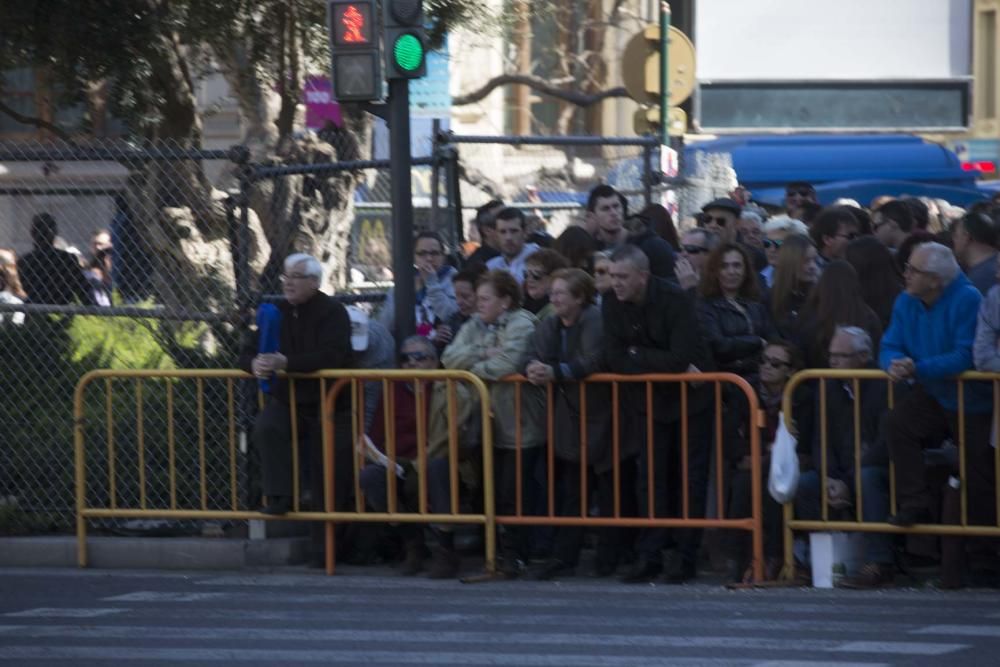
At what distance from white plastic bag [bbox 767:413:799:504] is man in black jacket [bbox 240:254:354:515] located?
2.43 meters

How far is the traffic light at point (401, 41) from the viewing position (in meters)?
11.1

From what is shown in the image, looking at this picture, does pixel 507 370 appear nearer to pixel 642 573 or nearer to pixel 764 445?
pixel 642 573

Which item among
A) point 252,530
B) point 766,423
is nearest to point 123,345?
point 252,530

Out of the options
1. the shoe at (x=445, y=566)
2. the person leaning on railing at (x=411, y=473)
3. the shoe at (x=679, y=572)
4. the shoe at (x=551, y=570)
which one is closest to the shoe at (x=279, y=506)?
the person leaning on railing at (x=411, y=473)

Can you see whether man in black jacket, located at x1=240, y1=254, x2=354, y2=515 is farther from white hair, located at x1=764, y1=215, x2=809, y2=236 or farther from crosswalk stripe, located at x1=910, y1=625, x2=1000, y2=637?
crosswalk stripe, located at x1=910, y1=625, x2=1000, y2=637

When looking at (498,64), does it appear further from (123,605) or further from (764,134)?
(123,605)

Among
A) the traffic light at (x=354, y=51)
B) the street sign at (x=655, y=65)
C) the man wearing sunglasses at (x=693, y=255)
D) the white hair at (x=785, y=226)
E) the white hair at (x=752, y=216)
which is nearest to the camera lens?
the traffic light at (x=354, y=51)

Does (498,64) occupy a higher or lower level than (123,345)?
higher

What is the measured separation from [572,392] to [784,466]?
125 cm

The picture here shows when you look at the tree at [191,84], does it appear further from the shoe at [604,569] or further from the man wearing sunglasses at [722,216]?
the shoe at [604,569]

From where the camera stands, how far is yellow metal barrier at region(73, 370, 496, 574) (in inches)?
418

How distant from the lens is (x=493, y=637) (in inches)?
344

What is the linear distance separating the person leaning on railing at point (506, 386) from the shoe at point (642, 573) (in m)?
0.64

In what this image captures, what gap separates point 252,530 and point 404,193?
6.97 ft
